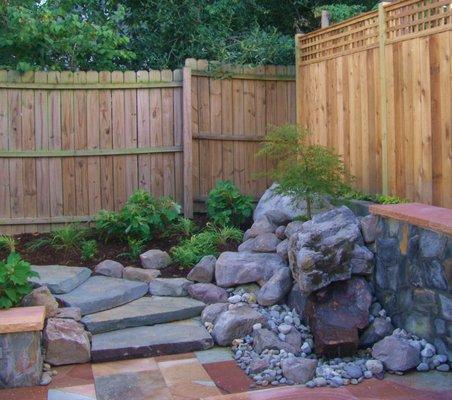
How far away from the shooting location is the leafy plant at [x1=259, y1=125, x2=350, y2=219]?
628 cm

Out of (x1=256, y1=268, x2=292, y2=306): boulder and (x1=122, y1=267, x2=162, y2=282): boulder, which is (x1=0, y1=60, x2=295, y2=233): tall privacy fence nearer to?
A: (x1=122, y1=267, x2=162, y2=282): boulder

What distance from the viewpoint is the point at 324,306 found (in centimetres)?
514

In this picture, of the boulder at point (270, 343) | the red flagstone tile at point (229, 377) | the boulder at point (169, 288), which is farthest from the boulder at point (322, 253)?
the boulder at point (169, 288)

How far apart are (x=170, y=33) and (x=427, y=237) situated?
18.0 feet

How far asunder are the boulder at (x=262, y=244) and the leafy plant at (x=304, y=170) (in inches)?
16.0

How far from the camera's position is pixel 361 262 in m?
5.38

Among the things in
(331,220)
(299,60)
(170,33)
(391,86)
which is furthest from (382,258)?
(170,33)

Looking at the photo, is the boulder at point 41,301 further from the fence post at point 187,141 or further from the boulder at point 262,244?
the fence post at point 187,141

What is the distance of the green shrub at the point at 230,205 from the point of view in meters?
7.63

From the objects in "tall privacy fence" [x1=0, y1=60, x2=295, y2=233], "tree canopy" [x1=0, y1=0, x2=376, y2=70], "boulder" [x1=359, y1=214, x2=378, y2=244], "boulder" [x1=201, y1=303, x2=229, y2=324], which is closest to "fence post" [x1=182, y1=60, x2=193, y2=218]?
"tall privacy fence" [x1=0, y1=60, x2=295, y2=233]

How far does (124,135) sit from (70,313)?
311 centimetres

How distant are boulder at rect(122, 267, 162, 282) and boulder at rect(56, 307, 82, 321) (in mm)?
969

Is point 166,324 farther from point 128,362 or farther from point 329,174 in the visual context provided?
point 329,174

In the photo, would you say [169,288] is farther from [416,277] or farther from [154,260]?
[416,277]
